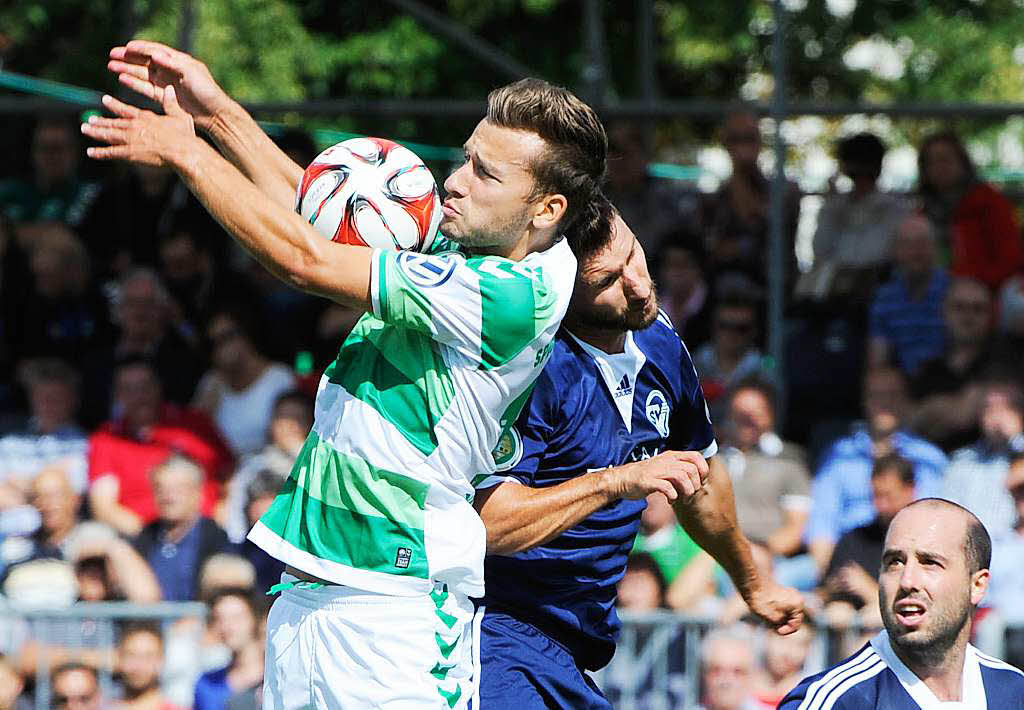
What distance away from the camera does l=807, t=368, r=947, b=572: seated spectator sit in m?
7.66

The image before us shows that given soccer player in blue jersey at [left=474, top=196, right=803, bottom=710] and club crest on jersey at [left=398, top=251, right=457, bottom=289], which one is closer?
club crest on jersey at [left=398, top=251, right=457, bottom=289]

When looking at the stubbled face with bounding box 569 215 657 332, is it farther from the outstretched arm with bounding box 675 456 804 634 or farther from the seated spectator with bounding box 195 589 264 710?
the seated spectator with bounding box 195 589 264 710

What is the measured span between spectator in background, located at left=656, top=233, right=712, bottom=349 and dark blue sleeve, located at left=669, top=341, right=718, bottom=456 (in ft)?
13.8

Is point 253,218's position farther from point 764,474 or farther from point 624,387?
point 764,474

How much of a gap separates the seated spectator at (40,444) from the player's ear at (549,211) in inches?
188

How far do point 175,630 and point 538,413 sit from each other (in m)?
3.56

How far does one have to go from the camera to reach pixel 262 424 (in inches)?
328

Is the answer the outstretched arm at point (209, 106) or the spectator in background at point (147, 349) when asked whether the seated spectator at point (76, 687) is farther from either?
the outstretched arm at point (209, 106)

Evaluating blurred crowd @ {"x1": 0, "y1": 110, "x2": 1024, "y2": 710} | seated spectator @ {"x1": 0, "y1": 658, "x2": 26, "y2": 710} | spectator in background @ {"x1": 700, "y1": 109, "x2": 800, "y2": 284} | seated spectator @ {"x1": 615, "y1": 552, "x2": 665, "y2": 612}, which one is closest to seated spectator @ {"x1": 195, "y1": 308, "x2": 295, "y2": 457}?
blurred crowd @ {"x1": 0, "y1": 110, "x2": 1024, "y2": 710}

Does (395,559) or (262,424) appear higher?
(262,424)

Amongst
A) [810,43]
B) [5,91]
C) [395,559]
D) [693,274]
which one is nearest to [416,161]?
[395,559]

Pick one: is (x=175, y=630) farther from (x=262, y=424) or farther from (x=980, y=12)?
(x=980, y=12)

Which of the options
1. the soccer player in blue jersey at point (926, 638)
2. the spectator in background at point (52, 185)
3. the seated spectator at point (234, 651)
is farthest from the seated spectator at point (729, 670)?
the spectator in background at point (52, 185)

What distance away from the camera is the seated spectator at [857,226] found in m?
8.80
